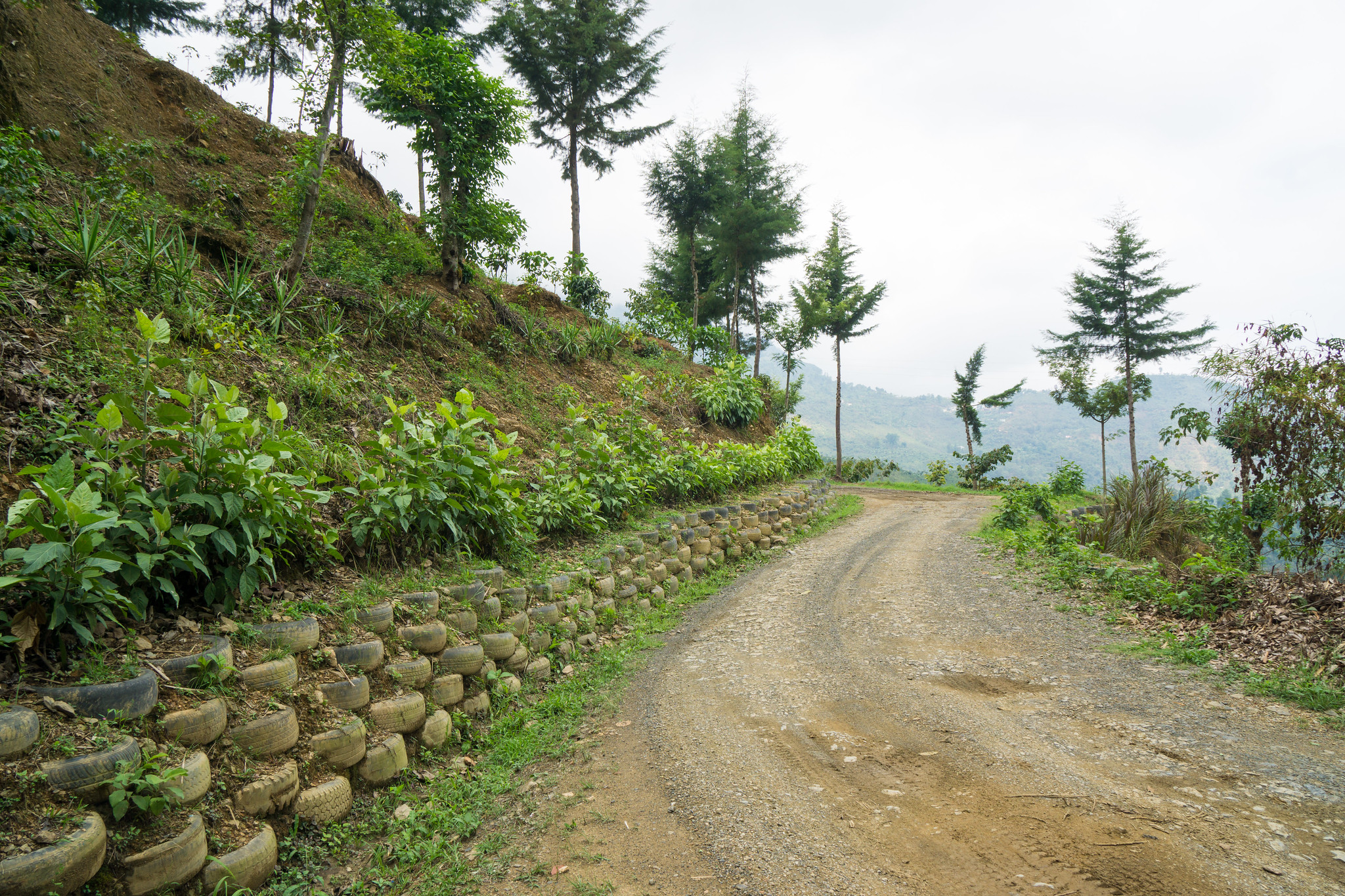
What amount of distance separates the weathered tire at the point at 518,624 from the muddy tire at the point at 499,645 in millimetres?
69

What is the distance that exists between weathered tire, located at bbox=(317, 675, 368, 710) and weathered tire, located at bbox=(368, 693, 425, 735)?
0.27 ft

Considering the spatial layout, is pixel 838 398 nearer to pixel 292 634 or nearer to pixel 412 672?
pixel 412 672

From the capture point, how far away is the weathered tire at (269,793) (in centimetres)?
230

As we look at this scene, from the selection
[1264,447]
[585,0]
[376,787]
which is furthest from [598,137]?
[376,787]

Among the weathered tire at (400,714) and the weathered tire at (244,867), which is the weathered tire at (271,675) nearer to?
the weathered tire at (400,714)

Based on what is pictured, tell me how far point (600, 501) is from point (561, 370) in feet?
14.5

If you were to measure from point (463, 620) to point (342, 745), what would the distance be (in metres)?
1.18

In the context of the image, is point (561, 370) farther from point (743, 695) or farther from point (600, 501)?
point (743, 695)

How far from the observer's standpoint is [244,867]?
2119mm

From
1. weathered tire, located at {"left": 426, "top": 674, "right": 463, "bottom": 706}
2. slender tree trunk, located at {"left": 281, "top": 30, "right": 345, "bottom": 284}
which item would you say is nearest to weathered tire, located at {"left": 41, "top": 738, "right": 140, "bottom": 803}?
weathered tire, located at {"left": 426, "top": 674, "right": 463, "bottom": 706}

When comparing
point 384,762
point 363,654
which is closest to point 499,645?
point 363,654

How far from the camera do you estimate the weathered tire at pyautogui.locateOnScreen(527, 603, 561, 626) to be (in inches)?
177

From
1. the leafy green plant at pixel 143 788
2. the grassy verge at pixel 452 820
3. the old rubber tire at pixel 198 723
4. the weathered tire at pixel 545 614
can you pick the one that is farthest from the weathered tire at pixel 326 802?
the weathered tire at pixel 545 614

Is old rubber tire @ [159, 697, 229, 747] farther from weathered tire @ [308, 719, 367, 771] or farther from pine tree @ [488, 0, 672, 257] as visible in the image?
pine tree @ [488, 0, 672, 257]
